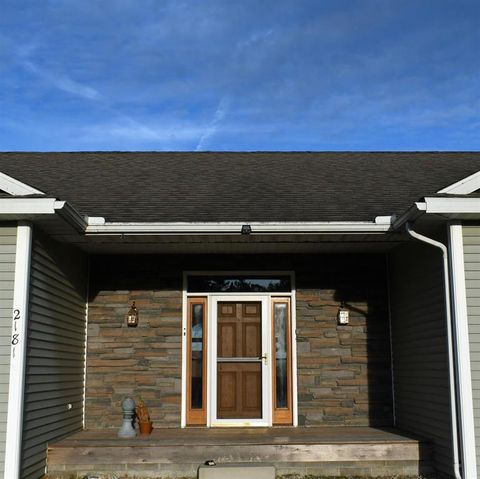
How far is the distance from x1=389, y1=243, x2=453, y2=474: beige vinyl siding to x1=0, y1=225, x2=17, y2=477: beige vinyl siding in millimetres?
4021

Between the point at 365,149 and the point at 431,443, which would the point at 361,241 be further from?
the point at 365,149

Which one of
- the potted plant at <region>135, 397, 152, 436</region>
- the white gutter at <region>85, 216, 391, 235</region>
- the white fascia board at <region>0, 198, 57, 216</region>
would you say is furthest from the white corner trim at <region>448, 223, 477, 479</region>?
the white fascia board at <region>0, 198, 57, 216</region>

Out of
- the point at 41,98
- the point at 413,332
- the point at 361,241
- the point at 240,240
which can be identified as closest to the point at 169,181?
the point at 240,240

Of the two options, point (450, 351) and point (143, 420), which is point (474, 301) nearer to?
point (450, 351)

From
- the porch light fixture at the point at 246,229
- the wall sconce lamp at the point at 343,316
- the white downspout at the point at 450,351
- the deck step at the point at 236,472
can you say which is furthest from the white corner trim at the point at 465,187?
the deck step at the point at 236,472

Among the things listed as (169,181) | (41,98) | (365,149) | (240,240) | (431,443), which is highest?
(41,98)

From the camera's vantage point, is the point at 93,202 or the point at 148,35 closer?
the point at 93,202

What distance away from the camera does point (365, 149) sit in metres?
10.5

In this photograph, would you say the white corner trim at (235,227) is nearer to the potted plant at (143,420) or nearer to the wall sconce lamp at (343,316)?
the wall sconce lamp at (343,316)

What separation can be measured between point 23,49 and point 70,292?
19.3ft

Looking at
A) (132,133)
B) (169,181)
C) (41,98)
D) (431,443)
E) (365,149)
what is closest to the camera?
(431,443)

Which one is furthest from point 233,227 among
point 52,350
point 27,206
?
point 52,350

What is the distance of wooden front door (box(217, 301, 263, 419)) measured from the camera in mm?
7430

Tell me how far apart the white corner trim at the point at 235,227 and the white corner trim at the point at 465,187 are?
0.82m
